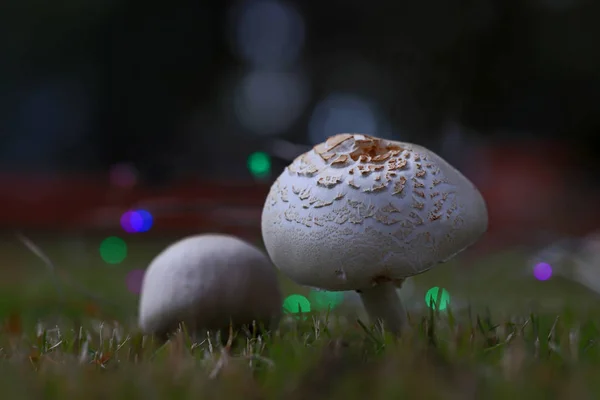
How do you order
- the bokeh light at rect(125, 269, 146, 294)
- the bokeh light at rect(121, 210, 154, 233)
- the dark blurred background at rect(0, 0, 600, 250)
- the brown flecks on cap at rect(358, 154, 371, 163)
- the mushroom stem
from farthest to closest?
the dark blurred background at rect(0, 0, 600, 250) < the bokeh light at rect(125, 269, 146, 294) < the bokeh light at rect(121, 210, 154, 233) < the mushroom stem < the brown flecks on cap at rect(358, 154, 371, 163)

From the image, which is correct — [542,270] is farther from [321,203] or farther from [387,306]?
Answer: [321,203]

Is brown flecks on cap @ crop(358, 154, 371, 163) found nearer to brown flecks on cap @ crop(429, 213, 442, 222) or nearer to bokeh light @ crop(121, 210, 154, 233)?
brown flecks on cap @ crop(429, 213, 442, 222)

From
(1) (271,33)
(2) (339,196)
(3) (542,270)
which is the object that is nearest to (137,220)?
(2) (339,196)

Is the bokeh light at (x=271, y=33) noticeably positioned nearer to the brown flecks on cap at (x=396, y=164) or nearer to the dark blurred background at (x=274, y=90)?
the dark blurred background at (x=274, y=90)

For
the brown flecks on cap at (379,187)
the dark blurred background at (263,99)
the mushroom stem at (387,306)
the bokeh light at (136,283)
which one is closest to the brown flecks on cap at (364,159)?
the brown flecks on cap at (379,187)

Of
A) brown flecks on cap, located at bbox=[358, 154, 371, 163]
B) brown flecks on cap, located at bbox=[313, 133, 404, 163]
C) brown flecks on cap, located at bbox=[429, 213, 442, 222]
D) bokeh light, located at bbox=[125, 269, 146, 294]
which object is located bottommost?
bokeh light, located at bbox=[125, 269, 146, 294]

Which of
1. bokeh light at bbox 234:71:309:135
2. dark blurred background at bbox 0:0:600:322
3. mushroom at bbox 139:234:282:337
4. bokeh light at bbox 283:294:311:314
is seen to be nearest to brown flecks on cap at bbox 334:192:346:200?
mushroom at bbox 139:234:282:337

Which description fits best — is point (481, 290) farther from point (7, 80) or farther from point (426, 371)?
point (7, 80)
